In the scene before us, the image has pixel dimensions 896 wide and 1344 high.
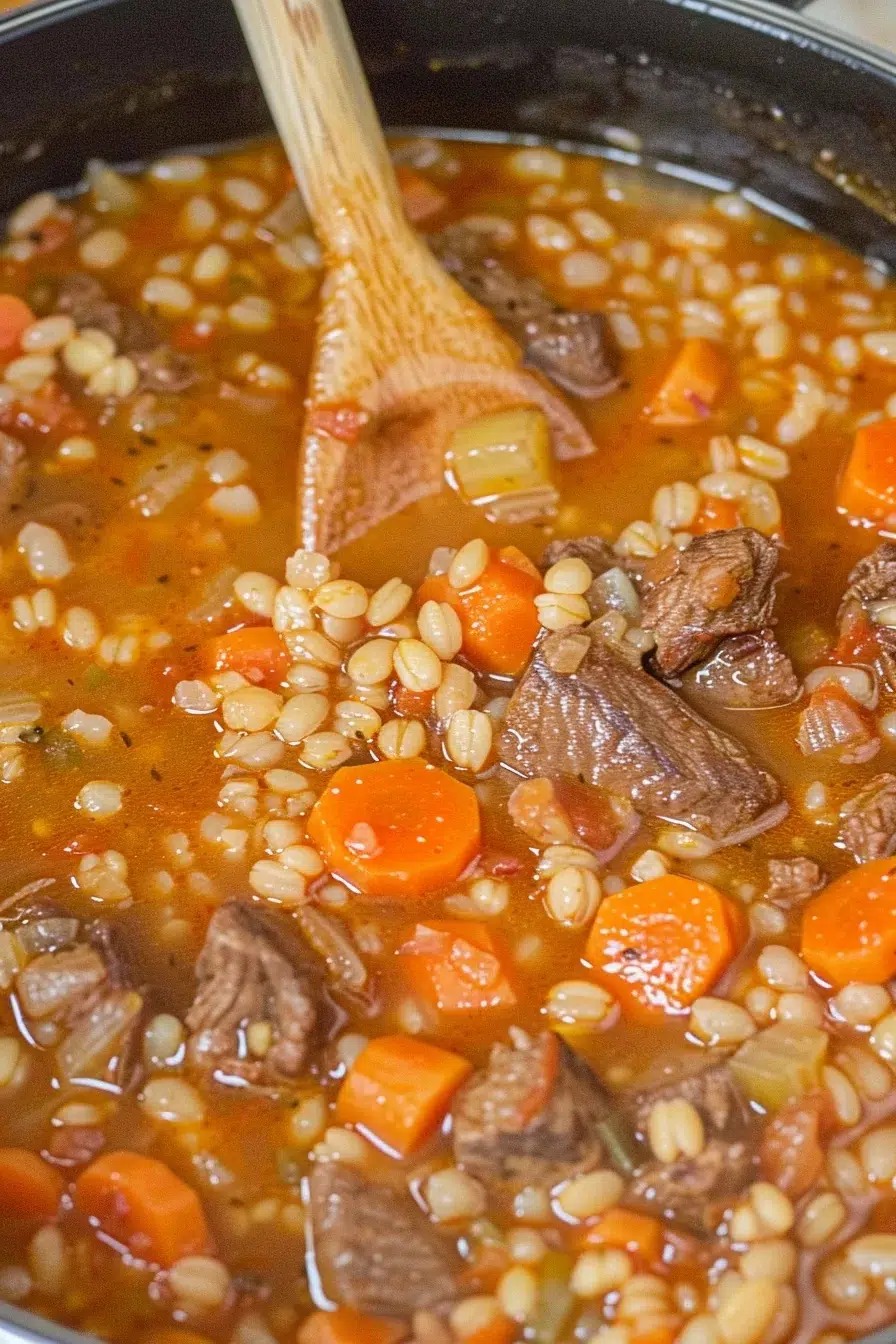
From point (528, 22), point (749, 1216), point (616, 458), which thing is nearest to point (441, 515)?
point (616, 458)

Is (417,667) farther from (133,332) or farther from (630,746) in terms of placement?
(133,332)

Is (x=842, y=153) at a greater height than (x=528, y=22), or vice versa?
(x=528, y=22)

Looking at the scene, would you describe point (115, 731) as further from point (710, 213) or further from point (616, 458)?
point (710, 213)

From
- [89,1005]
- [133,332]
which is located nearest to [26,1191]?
[89,1005]

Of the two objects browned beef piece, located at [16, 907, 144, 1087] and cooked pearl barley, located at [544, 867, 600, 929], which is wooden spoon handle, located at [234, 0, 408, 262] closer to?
cooked pearl barley, located at [544, 867, 600, 929]

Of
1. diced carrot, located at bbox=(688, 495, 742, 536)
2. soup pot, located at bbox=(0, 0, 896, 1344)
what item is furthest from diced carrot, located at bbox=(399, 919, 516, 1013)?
soup pot, located at bbox=(0, 0, 896, 1344)

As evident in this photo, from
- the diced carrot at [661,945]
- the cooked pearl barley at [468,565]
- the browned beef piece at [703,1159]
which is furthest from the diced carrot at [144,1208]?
the cooked pearl barley at [468,565]

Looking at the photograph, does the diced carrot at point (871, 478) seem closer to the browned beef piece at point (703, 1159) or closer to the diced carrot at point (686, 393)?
the diced carrot at point (686, 393)
